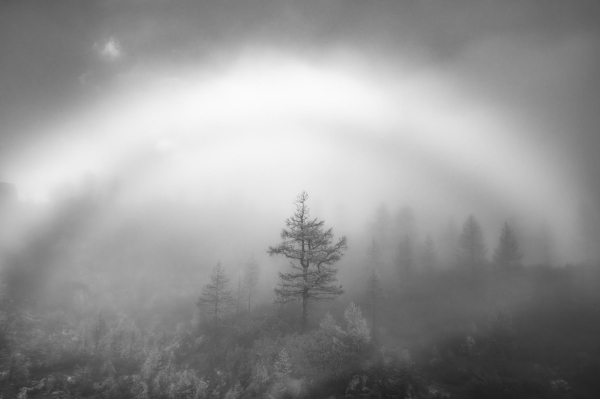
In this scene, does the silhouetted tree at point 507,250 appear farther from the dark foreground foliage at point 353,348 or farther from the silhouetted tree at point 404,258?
the silhouetted tree at point 404,258

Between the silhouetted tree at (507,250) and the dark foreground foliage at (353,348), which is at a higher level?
the silhouetted tree at (507,250)

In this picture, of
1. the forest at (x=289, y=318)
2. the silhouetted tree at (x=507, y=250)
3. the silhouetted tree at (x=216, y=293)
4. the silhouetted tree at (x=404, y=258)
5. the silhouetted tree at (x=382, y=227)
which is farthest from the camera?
the silhouetted tree at (x=382, y=227)

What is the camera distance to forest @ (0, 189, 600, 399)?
661 inches

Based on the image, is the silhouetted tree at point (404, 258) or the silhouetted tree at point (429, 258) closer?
the silhouetted tree at point (404, 258)

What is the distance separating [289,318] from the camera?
22.4 metres

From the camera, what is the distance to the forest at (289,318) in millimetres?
16797

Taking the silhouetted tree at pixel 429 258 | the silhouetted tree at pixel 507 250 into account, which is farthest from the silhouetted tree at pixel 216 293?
the silhouetted tree at pixel 507 250

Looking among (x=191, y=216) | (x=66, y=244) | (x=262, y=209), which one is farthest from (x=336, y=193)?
(x=66, y=244)

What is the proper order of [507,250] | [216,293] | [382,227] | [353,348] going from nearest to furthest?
1. [353,348]
2. [216,293]
3. [507,250]
4. [382,227]

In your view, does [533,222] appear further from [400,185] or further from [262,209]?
[262,209]

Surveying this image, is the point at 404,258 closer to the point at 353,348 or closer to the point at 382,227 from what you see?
the point at 382,227

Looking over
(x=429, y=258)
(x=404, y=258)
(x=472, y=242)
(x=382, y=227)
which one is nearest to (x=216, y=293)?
(x=404, y=258)

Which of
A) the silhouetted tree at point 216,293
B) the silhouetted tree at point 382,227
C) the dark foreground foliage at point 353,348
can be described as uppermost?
the silhouetted tree at point 382,227

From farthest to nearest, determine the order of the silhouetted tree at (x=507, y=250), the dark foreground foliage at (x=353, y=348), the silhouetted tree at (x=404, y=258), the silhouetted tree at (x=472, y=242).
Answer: the silhouetted tree at (x=404, y=258) < the silhouetted tree at (x=472, y=242) < the silhouetted tree at (x=507, y=250) < the dark foreground foliage at (x=353, y=348)
